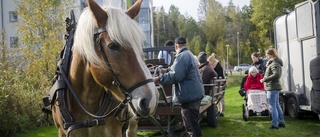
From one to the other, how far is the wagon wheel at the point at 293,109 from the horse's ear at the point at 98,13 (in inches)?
295

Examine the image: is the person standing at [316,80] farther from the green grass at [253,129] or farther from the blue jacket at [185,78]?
the blue jacket at [185,78]

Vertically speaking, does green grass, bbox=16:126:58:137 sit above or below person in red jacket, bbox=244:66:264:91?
below

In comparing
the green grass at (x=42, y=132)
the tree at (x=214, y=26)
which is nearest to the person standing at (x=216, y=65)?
the green grass at (x=42, y=132)

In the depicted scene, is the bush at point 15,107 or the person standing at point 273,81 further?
Answer: the person standing at point 273,81

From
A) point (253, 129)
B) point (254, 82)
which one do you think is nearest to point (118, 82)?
point (253, 129)

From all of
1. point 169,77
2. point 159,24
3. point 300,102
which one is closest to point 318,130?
point 300,102

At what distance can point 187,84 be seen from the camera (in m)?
4.96

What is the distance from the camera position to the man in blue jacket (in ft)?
16.0

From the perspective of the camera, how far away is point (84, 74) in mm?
2994

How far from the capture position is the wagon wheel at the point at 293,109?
29.6 ft

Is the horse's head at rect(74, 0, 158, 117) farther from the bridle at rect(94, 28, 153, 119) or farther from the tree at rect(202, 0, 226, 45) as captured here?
the tree at rect(202, 0, 226, 45)

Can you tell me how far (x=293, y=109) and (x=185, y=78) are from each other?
5744mm

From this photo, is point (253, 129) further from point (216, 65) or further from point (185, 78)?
point (185, 78)

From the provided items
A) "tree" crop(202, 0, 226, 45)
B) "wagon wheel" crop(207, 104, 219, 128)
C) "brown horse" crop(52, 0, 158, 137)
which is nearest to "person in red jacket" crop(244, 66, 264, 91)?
"wagon wheel" crop(207, 104, 219, 128)
